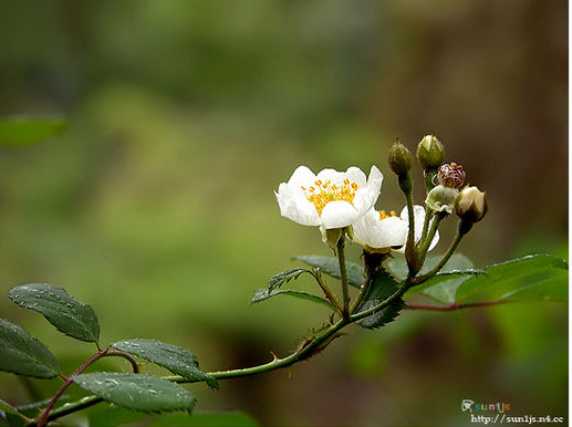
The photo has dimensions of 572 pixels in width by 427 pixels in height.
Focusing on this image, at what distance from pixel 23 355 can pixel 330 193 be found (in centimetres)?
15

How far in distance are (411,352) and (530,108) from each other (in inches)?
29.0

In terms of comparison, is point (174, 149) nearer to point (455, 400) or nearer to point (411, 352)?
point (411, 352)

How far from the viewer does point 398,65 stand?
8.33 feet

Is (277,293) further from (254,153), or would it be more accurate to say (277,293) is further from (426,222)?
(254,153)

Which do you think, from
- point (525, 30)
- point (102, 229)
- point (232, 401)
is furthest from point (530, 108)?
point (102, 229)

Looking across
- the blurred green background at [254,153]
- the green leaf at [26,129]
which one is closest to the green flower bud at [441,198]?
the green leaf at [26,129]

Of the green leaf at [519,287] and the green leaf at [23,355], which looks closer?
the green leaf at [23,355]

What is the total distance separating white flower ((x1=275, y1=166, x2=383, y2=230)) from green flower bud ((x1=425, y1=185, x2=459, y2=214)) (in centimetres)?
2

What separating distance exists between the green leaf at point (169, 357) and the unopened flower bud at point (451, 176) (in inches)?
4.9

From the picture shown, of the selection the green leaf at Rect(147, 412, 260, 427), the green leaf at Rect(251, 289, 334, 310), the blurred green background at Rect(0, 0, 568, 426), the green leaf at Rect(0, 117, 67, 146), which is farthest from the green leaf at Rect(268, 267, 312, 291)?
the blurred green background at Rect(0, 0, 568, 426)

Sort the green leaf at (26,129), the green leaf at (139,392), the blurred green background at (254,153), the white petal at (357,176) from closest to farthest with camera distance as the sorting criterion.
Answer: the green leaf at (139,392)
the white petal at (357,176)
the green leaf at (26,129)
the blurred green background at (254,153)

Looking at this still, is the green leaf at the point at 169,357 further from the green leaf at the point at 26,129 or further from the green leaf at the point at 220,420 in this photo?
the green leaf at the point at 26,129

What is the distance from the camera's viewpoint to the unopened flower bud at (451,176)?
285 millimetres

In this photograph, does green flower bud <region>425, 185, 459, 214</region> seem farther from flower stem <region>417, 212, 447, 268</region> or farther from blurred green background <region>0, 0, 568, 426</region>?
blurred green background <region>0, 0, 568, 426</region>
